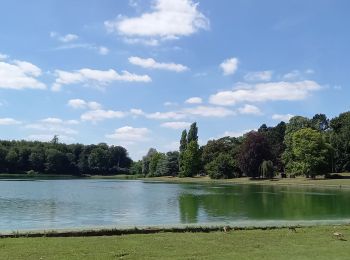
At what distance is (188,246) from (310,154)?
301ft

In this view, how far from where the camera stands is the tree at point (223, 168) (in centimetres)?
13150

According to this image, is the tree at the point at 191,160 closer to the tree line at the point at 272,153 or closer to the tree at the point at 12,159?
the tree line at the point at 272,153

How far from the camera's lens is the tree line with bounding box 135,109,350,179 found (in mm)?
105250

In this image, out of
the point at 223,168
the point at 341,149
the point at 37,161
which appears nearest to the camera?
the point at 341,149

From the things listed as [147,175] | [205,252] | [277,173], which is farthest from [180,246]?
[147,175]

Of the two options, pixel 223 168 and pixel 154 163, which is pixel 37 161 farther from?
pixel 223 168

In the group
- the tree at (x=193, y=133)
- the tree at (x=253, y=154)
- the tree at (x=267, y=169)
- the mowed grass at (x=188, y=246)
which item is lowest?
the mowed grass at (x=188, y=246)

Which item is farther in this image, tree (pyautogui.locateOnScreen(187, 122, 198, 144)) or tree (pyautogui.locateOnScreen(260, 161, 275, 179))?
tree (pyautogui.locateOnScreen(187, 122, 198, 144))

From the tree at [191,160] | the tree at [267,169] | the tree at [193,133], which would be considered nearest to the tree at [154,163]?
the tree at [193,133]

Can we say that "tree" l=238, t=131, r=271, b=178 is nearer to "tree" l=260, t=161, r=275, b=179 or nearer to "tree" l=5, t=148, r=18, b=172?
"tree" l=260, t=161, r=275, b=179

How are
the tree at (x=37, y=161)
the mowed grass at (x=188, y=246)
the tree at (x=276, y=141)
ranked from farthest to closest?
the tree at (x=37, y=161) → the tree at (x=276, y=141) → the mowed grass at (x=188, y=246)

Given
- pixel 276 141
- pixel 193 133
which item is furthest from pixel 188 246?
pixel 193 133

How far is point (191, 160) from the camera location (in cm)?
14875

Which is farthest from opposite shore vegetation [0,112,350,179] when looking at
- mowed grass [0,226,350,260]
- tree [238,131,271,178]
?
mowed grass [0,226,350,260]
